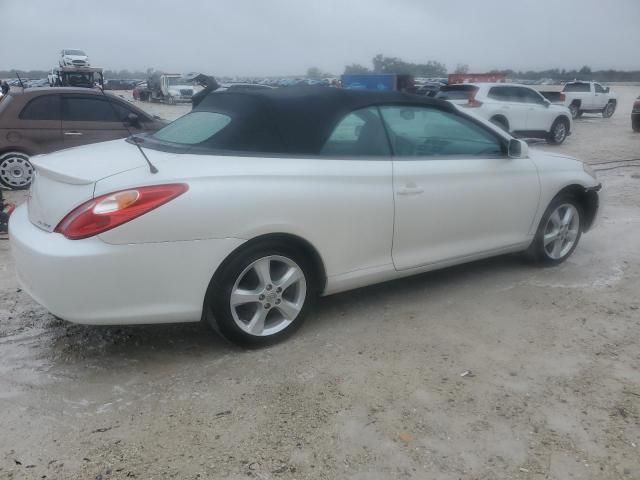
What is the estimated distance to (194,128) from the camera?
11.9 ft

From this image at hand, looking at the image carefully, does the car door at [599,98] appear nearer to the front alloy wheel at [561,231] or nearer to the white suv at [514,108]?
the white suv at [514,108]

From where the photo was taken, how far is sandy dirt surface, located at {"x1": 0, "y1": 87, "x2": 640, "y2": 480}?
2430 millimetres

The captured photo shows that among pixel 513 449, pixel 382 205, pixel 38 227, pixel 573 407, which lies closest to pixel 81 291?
pixel 38 227

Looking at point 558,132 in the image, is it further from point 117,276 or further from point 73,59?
point 73,59

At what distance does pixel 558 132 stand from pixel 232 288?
47.5ft

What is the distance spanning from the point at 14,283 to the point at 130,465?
2.63m

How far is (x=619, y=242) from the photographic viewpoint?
5730 mm

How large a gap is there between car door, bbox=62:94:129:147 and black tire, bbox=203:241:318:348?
585 cm

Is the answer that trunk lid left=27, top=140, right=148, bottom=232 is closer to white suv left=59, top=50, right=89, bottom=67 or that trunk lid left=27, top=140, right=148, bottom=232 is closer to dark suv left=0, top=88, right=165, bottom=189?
dark suv left=0, top=88, right=165, bottom=189

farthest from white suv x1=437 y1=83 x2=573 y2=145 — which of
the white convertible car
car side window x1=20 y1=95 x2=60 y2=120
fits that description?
the white convertible car

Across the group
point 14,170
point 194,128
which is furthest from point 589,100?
point 194,128

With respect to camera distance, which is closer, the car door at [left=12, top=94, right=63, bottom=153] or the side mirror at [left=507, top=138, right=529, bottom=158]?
the side mirror at [left=507, top=138, right=529, bottom=158]

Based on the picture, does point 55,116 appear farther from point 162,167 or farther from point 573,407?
point 573,407

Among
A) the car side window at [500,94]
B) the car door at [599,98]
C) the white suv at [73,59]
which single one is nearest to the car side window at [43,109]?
the car side window at [500,94]
